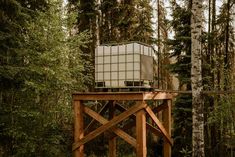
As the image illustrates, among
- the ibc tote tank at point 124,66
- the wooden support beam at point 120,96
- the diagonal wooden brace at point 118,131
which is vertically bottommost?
the diagonal wooden brace at point 118,131

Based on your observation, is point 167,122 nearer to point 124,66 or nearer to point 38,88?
point 124,66

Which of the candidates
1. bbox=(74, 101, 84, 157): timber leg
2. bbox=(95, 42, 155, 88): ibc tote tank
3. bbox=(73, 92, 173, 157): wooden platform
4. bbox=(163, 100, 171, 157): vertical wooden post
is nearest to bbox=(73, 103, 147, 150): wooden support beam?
bbox=(73, 92, 173, 157): wooden platform

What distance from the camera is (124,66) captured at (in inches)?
305

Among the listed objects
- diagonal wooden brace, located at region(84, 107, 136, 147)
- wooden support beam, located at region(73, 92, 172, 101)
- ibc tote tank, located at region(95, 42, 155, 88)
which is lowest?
diagonal wooden brace, located at region(84, 107, 136, 147)

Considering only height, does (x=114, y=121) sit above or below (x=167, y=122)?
above

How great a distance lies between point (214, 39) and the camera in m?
14.8

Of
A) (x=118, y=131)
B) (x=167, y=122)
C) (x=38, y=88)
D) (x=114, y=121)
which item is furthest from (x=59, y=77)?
(x=114, y=121)

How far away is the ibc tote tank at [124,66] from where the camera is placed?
25.1ft

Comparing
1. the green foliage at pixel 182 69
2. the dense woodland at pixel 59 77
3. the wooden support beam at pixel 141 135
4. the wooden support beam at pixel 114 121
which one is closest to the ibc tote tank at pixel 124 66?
the wooden support beam at pixel 114 121

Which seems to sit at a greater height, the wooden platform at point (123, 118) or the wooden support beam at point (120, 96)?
the wooden support beam at point (120, 96)

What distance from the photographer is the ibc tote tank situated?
25.1 feet

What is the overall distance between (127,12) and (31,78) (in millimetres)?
6767

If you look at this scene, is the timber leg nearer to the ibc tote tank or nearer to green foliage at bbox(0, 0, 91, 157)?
the ibc tote tank

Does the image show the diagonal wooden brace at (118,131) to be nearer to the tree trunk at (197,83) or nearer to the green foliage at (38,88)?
the tree trunk at (197,83)
